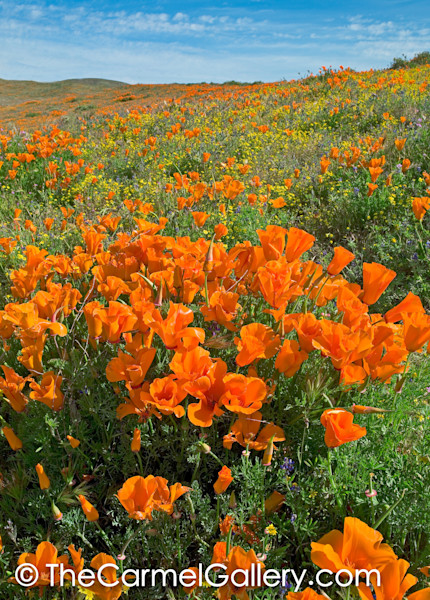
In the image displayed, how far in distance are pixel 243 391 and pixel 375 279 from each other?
0.70 m

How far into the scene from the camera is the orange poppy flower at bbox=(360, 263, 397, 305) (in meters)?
1.53

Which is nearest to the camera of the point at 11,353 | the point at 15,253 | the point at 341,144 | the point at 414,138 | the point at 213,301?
the point at 213,301

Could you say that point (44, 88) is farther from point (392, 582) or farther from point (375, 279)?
point (392, 582)

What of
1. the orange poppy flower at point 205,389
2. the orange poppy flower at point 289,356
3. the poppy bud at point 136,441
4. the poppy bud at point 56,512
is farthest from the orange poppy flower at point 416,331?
the poppy bud at point 56,512

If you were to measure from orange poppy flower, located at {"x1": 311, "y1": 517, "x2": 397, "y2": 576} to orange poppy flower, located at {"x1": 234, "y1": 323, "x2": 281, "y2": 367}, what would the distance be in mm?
549

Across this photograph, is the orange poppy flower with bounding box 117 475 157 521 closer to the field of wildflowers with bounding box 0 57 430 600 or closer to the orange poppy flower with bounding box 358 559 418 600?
the field of wildflowers with bounding box 0 57 430 600

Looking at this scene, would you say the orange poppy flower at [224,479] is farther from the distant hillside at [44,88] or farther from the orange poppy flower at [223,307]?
the distant hillside at [44,88]

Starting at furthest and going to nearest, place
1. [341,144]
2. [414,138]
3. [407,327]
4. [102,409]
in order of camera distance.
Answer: [341,144]
[414,138]
[102,409]
[407,327]

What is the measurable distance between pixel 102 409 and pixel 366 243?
2975mm

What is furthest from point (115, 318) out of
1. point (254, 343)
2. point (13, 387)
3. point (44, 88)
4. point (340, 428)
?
point (44, 88)

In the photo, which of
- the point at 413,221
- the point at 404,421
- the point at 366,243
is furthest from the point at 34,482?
the point at 413,221

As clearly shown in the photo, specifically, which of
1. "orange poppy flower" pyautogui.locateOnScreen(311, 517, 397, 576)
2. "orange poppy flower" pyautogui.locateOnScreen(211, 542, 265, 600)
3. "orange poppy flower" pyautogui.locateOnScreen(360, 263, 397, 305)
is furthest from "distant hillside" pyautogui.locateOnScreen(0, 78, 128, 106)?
"orange poppy flower" pyautogui.locateOnScreen(311, 517, 397, 576)

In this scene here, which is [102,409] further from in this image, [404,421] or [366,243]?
[366,243]

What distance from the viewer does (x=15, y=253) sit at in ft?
11.9
